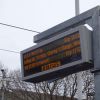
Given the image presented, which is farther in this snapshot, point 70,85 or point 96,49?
point 70,85

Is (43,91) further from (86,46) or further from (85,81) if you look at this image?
(86,46)

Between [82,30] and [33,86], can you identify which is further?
[33,86]

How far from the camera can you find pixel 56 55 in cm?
1197

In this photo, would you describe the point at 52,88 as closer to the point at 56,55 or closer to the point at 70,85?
the point at 70,85

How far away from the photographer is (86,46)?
11.2 metres

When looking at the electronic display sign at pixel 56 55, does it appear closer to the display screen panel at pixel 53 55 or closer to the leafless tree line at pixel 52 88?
the display screen panel at pixel 53 55

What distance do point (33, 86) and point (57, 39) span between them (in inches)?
1172

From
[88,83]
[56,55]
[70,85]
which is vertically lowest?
[56,55]

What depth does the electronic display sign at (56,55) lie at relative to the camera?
11.2 m

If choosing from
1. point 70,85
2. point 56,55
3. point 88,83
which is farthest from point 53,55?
point 70,85

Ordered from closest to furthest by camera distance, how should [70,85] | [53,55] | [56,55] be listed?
[56,55] < [53,55] < [70,85]

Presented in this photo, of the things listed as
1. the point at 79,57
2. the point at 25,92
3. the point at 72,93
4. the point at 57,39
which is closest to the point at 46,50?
the point at 57,39

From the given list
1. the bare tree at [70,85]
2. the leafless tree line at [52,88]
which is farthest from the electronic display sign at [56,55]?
the bare tree at [70,85]

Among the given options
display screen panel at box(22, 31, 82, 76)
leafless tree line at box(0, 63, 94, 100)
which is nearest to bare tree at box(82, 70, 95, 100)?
leafless tree line at box(0, 63, 94, 100)
